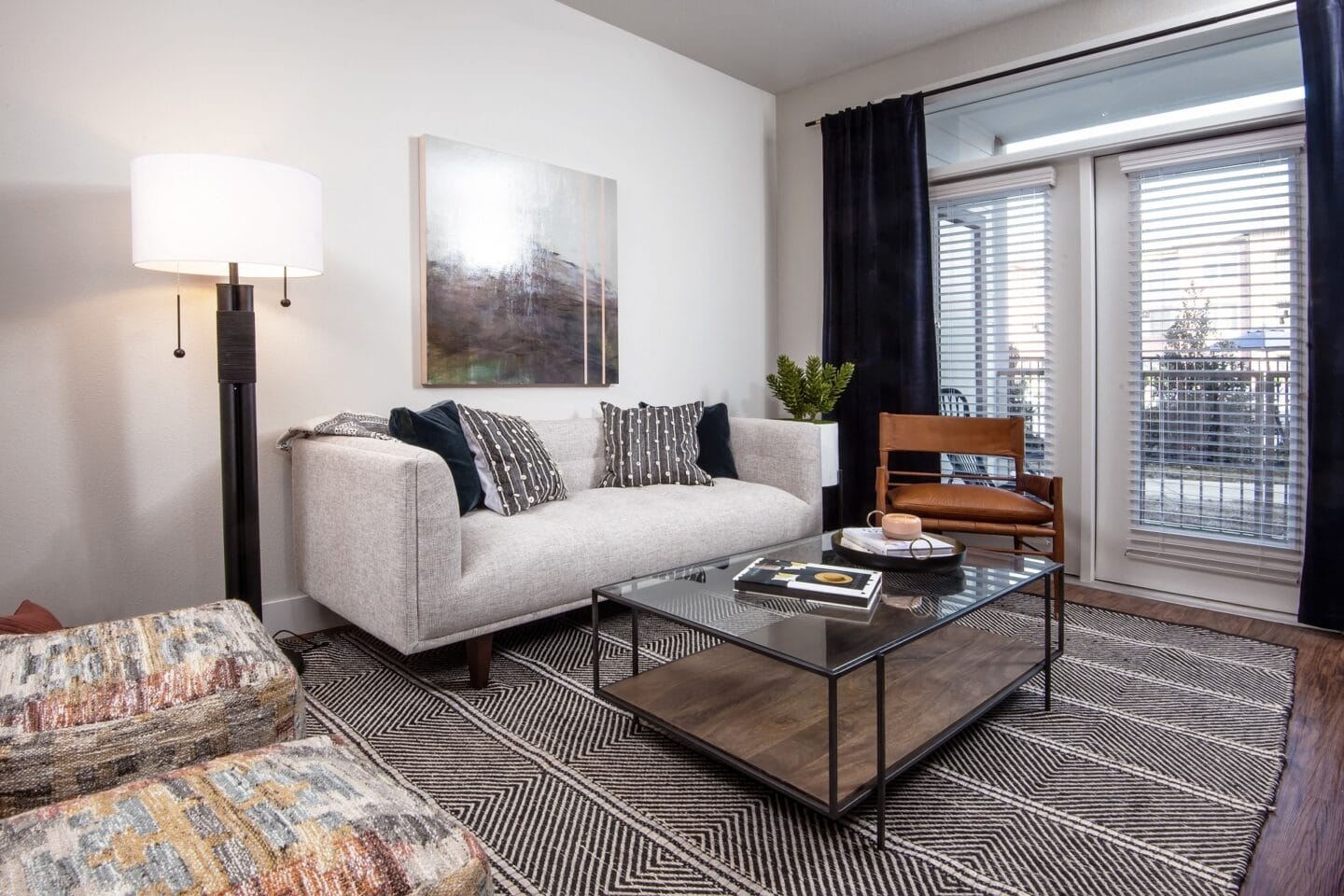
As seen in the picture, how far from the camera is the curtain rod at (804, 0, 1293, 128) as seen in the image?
2906mm

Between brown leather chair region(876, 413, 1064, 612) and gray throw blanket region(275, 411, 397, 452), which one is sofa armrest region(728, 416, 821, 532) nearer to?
brown leather chair region(876, 413, 1064, 612)

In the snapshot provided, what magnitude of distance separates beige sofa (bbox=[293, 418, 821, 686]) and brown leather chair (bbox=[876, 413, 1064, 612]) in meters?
0.53

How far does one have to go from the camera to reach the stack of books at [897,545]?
2.05 meters

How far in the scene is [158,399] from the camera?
7.88 feet

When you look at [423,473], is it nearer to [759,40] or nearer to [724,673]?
[724,673]

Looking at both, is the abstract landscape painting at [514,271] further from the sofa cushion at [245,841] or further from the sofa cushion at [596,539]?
the sofa cushion at [245,841]

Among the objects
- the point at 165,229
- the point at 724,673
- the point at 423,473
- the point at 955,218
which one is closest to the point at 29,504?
the point at 165,229

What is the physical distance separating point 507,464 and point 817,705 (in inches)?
54.0

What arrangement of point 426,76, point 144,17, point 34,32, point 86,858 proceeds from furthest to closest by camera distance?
point 426,76 < point 144,17 < point 34,32 < point 86,858

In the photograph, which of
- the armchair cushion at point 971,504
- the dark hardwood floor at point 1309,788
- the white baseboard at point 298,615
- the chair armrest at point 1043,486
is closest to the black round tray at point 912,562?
the dark hardwood floor at point 1309,788

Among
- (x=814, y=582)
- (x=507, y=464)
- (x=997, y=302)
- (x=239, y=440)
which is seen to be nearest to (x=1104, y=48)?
(x=997, y=302)

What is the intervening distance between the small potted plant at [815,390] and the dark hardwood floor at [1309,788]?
1616 millimetres

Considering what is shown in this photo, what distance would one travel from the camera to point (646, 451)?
129 inches

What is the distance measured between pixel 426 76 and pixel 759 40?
1.66m
